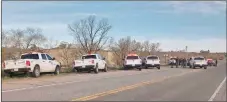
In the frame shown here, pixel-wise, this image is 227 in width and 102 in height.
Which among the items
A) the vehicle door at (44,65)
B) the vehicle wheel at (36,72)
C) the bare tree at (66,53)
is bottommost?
the vehicle wheel at (36,72)

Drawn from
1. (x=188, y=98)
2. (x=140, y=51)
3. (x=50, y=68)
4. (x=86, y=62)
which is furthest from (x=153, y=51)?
(x=188, y=98)

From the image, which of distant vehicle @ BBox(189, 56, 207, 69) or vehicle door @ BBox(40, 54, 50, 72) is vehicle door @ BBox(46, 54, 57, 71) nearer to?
vehicle door @ BBox(40, 54, 50, 72)

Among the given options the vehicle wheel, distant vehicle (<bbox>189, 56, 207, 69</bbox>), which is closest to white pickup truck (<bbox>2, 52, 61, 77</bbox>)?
the vehicle wheel

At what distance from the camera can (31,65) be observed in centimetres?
2514

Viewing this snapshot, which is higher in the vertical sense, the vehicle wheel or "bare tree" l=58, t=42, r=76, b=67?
"bare tree" l=58, t=42, r=76, b=67

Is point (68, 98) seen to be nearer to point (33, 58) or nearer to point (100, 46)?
point (33, 58)

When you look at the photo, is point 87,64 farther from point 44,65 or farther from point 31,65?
point 31,65

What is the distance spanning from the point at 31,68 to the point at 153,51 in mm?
56367

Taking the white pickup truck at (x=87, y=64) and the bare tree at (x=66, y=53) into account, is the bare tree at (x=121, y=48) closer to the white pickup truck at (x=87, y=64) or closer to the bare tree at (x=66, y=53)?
the bare tree at (x=66, y=53)

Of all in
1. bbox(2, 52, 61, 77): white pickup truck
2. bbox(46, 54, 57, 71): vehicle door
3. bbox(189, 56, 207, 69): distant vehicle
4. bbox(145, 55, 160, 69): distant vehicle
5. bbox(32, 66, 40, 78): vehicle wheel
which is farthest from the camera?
bbox(189, 56, 207, 69): distant vehicle

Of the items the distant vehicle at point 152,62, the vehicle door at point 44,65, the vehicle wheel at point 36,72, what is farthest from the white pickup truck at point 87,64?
the distant vehicle at point 152,62

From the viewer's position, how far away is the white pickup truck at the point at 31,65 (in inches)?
972

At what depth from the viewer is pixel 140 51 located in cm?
7175

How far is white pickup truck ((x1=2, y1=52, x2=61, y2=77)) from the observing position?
81.0 feet
